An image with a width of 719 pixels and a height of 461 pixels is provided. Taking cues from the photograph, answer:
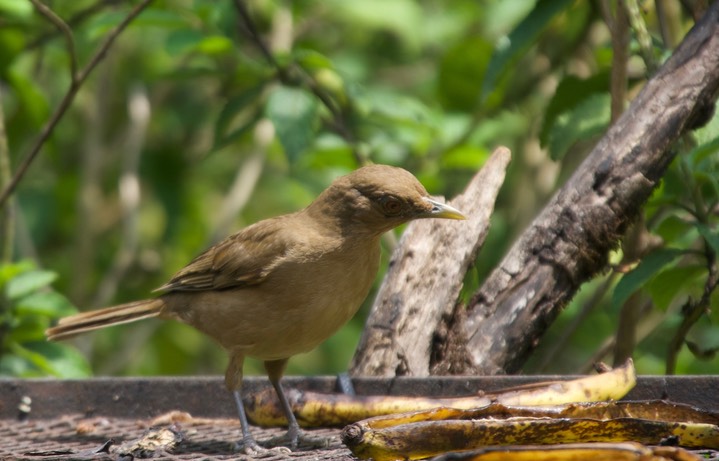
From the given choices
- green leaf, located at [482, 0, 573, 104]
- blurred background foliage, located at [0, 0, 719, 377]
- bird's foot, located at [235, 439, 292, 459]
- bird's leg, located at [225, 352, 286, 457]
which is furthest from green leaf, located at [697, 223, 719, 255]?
bird's leg, located at [225, 352, 286, 457]

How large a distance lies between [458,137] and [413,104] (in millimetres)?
409

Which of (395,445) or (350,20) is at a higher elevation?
(350,20)

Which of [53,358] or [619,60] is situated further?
[53,358]

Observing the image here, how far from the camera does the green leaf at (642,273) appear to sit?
4270 mm

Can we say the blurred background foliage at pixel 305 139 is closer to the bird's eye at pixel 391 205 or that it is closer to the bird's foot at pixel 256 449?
the bird's eye at pixel 391 205

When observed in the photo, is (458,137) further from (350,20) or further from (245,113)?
(245,113)

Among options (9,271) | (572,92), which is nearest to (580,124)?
(572,92)

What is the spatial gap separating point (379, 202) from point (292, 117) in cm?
116

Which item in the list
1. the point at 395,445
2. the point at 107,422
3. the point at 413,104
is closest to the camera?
the point at 395,445

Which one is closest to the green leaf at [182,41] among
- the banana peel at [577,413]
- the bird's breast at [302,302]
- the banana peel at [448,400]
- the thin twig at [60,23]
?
the thin twig at [60,23]

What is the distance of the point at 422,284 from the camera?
15.6 feet

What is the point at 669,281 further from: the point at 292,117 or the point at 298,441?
the point at 292,117

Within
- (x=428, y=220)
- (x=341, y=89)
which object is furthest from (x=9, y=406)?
(x=341, y=89)

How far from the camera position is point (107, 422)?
4332 millimetres
